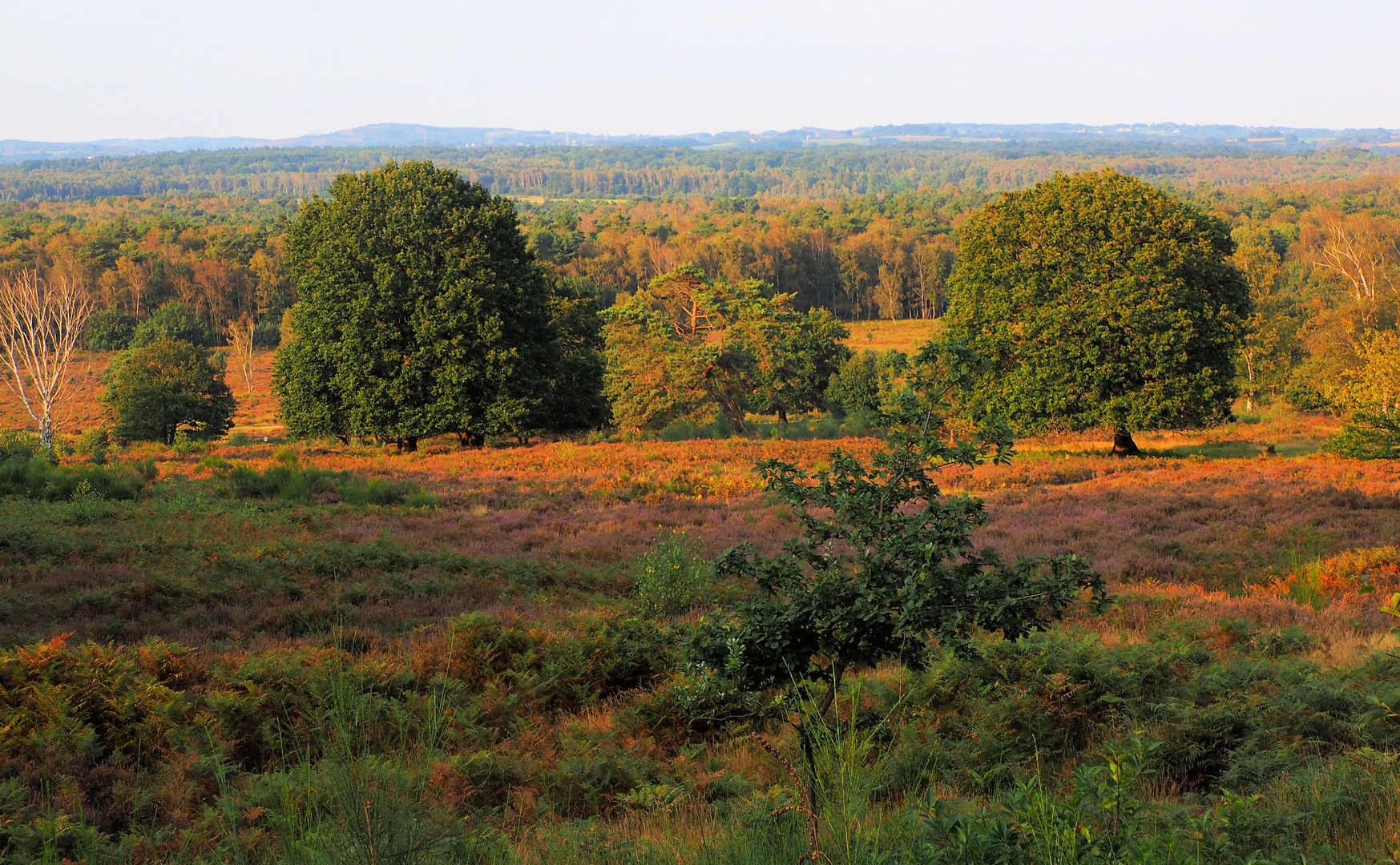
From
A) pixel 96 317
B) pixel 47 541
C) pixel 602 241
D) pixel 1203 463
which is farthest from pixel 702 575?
pixel 602 241

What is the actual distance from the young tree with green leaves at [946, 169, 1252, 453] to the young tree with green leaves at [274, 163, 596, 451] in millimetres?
16607

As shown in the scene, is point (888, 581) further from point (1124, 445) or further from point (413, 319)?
point (413, 319)

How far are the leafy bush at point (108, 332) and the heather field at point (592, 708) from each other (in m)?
92.2

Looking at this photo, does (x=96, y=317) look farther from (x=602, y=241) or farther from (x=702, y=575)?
(x=702, y=575)

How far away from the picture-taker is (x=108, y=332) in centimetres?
9388

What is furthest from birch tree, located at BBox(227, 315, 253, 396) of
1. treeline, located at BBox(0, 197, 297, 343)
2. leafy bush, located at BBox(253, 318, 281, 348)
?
treeline, located at BBox(0, 197, 297, 343)

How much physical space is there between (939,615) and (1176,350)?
2597 cm

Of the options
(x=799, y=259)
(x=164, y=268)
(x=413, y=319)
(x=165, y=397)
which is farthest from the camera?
(x=799, y=259)

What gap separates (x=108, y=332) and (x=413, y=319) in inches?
3249

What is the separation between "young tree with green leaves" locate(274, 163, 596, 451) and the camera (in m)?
31.2

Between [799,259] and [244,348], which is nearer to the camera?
[244,348]

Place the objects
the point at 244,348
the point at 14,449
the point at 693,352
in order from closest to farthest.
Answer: the point at 14,449
the point at 693,352
the point at 244,348

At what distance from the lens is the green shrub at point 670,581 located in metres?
11.1

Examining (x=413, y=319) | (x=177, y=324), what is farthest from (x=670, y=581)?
(x=177, y=324)
